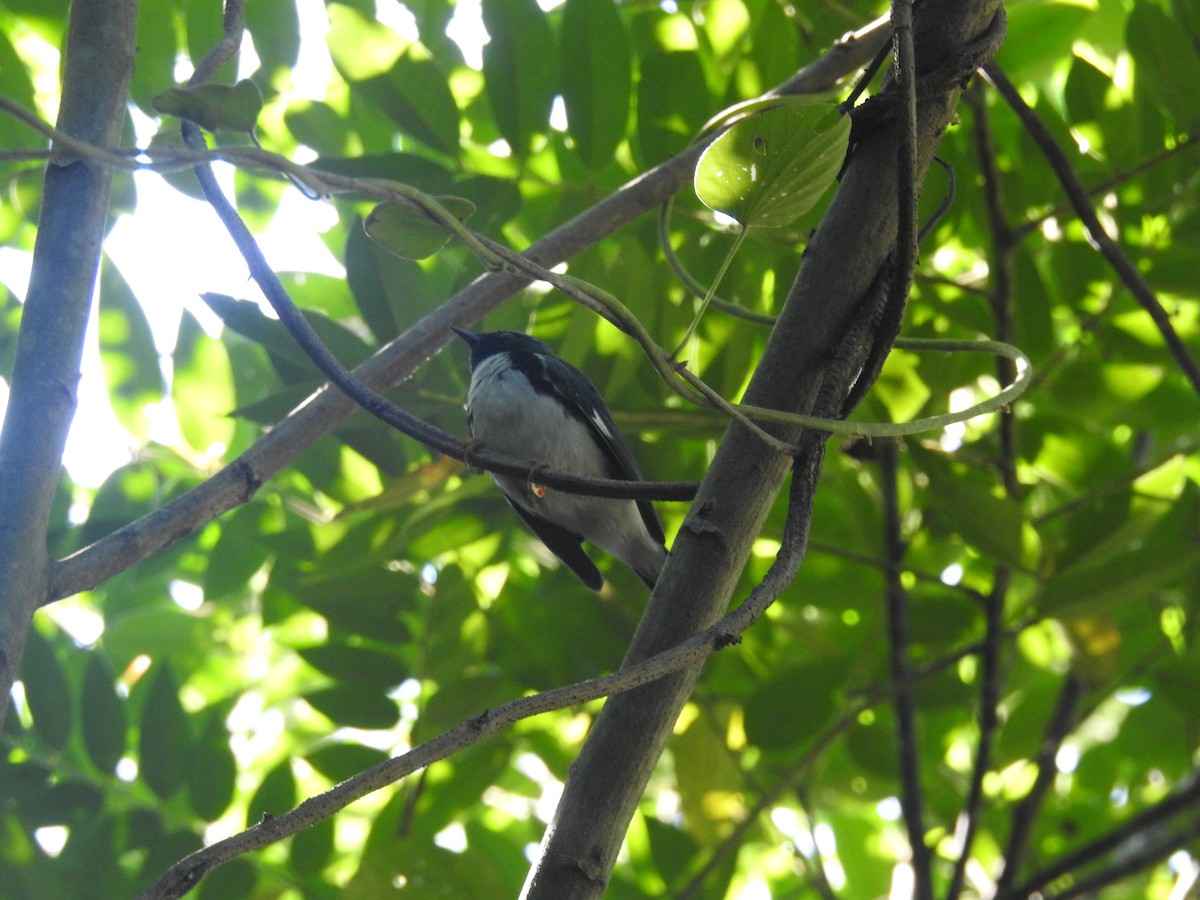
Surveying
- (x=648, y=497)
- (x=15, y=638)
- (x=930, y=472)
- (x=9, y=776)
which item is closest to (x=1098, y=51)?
(x=930, y=472)

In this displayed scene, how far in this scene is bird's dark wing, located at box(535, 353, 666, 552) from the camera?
120 inches

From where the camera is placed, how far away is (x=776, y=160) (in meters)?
1.38

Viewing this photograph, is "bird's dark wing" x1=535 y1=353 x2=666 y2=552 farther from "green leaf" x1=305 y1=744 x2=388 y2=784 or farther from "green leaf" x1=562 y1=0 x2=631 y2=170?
"green leaf" x1=305 y1=744 x2=388 y2=784

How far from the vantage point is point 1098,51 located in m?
3.37

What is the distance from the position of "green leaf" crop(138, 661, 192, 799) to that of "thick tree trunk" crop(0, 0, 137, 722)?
1598 millimetres

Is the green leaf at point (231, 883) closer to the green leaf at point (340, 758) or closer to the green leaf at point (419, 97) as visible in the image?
the green leaf at point (340, 758)

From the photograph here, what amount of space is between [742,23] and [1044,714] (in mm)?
2174

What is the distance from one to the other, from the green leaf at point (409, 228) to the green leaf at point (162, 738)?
Answer: 177cm

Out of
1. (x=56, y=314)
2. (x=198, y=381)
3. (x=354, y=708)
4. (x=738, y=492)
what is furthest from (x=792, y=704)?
(x=56, y=314)

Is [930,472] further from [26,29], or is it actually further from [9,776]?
[26,29]

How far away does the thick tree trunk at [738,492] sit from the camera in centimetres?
132

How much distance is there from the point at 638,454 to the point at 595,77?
0.95 meters

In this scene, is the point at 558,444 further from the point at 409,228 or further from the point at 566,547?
the point at 409,228

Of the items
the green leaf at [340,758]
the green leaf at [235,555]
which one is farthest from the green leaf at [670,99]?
the green leaf at [340,758]
